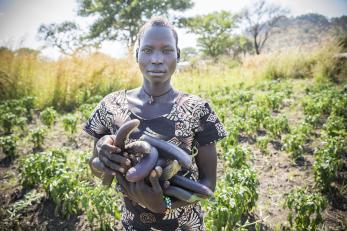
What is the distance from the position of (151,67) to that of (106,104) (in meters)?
0.36

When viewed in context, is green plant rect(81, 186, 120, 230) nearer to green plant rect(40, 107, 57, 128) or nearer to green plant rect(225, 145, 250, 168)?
green plant rect(225, 145, 250, 168)

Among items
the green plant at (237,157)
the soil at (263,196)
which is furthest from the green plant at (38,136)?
the green plant at (237,157)

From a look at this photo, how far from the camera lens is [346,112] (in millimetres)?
7055

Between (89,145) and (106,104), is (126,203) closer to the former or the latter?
(106,104)

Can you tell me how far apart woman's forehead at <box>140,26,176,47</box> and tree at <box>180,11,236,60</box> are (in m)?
31.6

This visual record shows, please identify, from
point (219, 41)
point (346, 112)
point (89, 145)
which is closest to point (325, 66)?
point (346, 112)

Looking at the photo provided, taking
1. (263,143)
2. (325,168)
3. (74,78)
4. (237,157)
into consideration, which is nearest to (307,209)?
(325,168)

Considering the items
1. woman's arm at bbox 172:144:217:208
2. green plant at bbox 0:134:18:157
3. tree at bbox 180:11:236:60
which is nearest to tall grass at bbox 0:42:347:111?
green plant at bbox 0:134:18:157

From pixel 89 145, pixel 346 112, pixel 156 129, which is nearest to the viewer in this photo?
pixel 156 129

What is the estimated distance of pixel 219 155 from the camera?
16.7ft

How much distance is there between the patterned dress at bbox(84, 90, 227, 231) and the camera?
158 centimetres

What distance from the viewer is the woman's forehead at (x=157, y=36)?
1.58 meters

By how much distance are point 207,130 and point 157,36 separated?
59cm

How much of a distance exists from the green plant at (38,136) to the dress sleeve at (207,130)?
427cm
